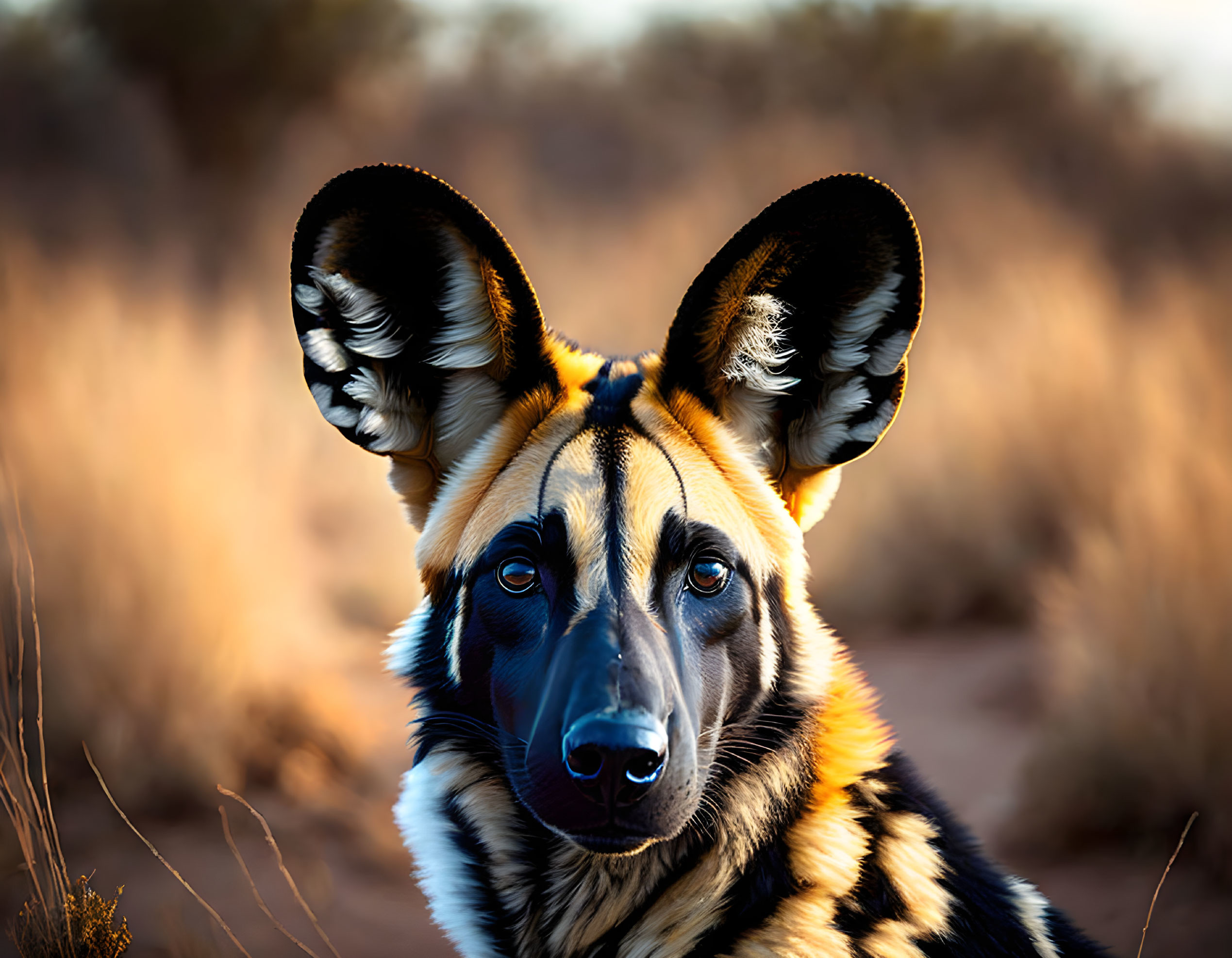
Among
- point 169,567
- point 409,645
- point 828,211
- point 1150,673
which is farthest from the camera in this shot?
point 169,567

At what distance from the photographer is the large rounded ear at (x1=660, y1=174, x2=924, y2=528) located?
2.06m

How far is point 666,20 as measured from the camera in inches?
578

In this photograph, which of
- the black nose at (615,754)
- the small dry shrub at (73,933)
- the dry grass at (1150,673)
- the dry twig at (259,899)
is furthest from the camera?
the dry grass at (1150,673)

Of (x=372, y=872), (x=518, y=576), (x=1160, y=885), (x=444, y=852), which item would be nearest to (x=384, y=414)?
(x=518, y=576)

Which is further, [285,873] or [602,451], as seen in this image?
[285,873]

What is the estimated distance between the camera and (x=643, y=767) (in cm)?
170

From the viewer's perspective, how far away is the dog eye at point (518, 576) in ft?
6.59

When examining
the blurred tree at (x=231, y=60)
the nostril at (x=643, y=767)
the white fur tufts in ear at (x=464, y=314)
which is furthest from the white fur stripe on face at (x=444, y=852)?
the blurred tree at (x=231, y=60)

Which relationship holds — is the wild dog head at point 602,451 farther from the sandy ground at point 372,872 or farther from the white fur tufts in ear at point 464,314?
the sandy ground at point 372,872

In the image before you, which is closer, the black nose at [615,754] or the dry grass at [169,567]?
the black nose at [615,754]

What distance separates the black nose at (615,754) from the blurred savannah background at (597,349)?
8.14 feet

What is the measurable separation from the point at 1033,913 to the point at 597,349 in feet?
9.54

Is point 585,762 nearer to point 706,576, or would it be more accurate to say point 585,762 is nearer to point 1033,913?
point 706,576

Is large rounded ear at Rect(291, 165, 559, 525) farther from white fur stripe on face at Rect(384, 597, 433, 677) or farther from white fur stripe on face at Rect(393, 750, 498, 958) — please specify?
white fur stripe on face at Rect(393, 750, 498, 958)
